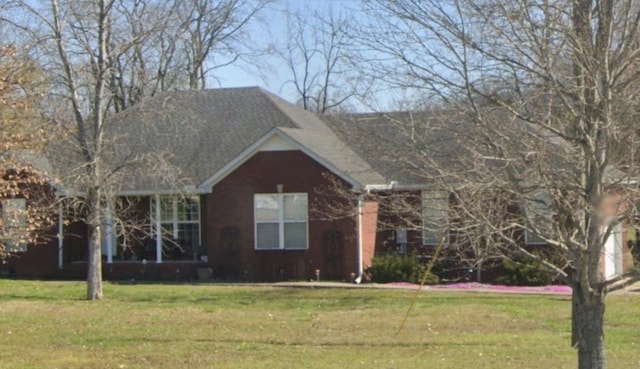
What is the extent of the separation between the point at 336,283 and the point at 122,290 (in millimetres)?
5884

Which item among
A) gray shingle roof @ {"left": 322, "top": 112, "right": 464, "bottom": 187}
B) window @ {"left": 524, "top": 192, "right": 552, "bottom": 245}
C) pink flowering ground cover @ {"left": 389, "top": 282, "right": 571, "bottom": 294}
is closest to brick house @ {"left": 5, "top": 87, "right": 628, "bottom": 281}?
pink flowering ground cover @ {"left": 389, "top": 282, "right": 571, "bottom": 294}

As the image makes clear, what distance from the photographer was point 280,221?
27125 mm

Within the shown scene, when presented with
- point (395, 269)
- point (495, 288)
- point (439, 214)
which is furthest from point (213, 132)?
point (439, 214)

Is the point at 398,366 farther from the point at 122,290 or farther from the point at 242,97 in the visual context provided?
the point at 242,97

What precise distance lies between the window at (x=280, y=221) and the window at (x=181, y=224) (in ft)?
7.92

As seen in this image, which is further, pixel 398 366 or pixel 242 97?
pixel 242 97

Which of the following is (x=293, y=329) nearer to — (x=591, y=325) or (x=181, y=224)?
(x=591, y=325)

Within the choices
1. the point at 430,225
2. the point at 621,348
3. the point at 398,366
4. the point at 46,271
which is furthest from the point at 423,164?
the point at 46,271

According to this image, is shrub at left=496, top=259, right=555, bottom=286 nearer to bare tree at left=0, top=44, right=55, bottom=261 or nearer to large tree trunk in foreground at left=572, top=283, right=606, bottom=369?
bare tree at left=0, top=44, right=55, bottom=261

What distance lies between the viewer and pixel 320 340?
15.1 m

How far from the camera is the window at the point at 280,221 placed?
27000mm

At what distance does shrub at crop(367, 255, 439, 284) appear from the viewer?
25672 mm

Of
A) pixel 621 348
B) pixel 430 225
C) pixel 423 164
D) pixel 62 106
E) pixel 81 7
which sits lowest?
pixel 621 348

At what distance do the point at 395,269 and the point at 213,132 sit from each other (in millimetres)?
8445
